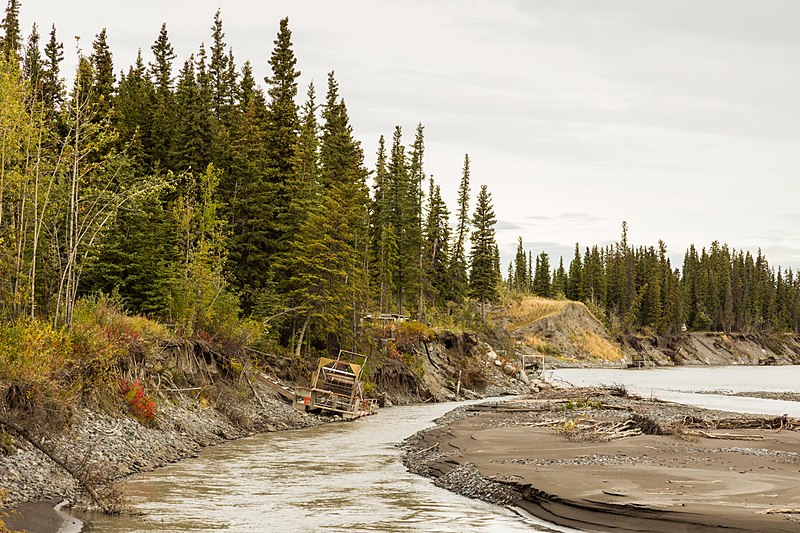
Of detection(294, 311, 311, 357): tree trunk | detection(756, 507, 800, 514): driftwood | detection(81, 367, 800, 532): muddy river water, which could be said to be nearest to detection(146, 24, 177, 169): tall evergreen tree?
detection(294, 311, 311, 357): tree trunk

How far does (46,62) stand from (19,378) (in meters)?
52.0

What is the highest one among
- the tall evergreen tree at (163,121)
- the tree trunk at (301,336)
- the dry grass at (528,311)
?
the tall evergreen tree at (163,121)

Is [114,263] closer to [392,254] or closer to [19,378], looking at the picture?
[19,378]

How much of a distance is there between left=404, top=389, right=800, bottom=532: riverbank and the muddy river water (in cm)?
96

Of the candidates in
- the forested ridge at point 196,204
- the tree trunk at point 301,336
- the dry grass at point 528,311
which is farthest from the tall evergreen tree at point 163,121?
the dry grass at point 528,311

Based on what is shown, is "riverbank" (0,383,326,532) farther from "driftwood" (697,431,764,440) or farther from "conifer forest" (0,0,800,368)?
"driftwood" (697,431,764,440)

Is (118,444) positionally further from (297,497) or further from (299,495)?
(297,497)

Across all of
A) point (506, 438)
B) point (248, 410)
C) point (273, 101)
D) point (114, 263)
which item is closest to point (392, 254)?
point (273, 101)

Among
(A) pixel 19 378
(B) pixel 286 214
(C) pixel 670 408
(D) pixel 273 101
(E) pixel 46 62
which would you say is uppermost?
(E) pixel 46 62

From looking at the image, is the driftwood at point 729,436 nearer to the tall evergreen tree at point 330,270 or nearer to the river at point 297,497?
the river at point 297,497

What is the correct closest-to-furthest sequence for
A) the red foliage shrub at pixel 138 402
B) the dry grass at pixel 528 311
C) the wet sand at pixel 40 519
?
the wet sand at pixel 40 519
the red foliage shrub at pixel 138 402
the dry grass at pixel 528 311

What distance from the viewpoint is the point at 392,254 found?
6781 centimetres

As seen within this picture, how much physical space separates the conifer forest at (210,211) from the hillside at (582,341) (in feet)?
61.5

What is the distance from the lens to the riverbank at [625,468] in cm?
1600
